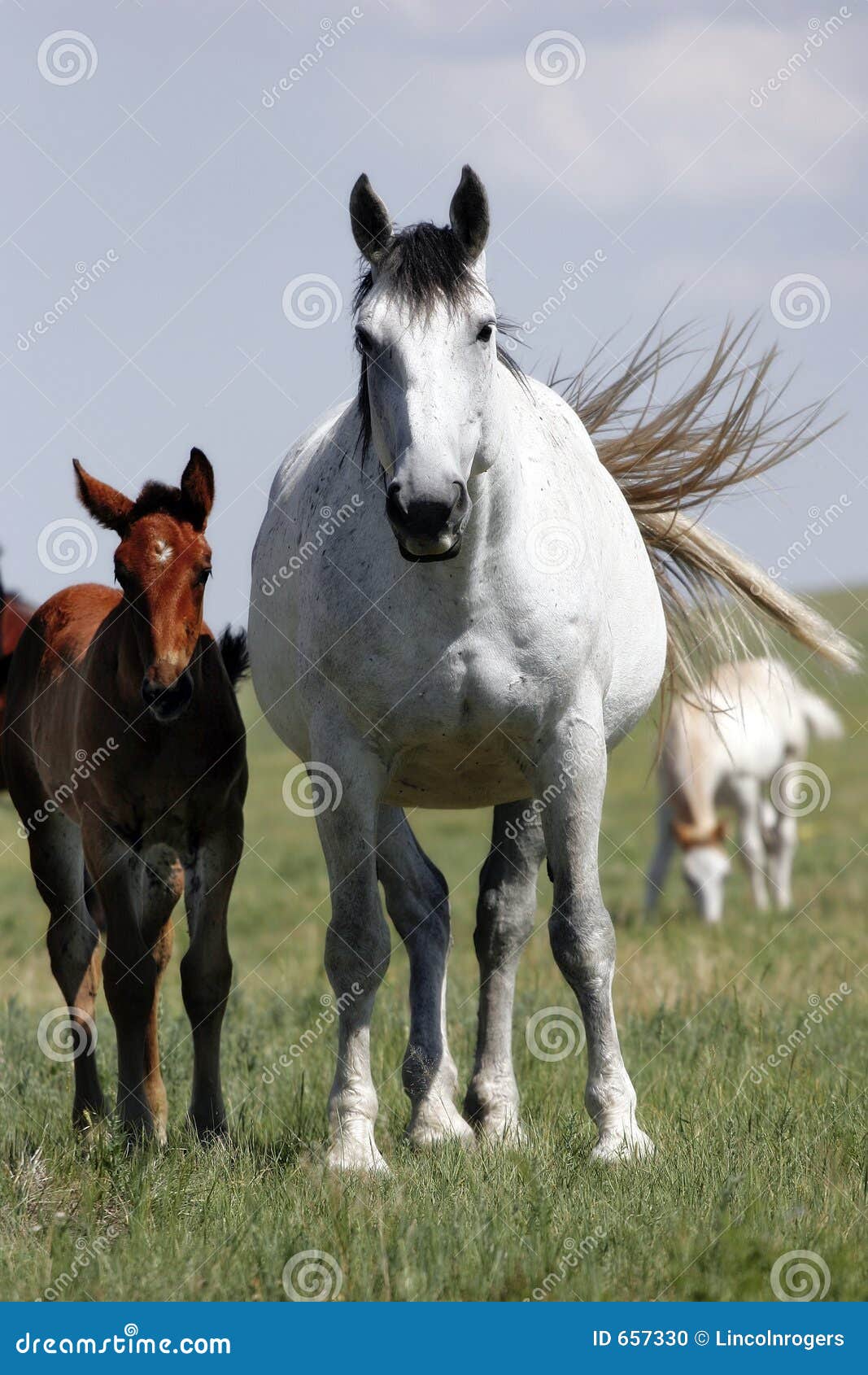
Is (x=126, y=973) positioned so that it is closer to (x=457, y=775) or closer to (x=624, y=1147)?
(x=457, y=775)

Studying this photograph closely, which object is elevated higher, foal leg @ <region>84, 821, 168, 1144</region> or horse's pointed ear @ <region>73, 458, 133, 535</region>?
horse's pointed ear @ <region>73, 458, 133, 535</region>

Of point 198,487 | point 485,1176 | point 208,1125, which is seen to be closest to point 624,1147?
point 485,1176

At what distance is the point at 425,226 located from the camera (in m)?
4.04

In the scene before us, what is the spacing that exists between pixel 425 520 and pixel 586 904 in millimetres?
1431

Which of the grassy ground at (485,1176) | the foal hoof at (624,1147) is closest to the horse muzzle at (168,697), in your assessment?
the grassy ground at (485,1176)

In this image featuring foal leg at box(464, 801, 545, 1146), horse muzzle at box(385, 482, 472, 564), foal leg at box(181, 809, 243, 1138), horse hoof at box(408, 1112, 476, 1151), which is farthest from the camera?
foal leg at box(464, 801, 545, 1146)

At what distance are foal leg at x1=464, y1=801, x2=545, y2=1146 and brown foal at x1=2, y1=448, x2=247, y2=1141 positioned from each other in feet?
2.83

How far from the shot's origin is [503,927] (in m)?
5.14

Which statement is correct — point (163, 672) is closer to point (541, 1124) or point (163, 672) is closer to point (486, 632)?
point (486, 632)

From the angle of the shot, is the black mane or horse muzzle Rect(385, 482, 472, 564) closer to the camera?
horse muzzle Rect(385, 482, 472, 564)

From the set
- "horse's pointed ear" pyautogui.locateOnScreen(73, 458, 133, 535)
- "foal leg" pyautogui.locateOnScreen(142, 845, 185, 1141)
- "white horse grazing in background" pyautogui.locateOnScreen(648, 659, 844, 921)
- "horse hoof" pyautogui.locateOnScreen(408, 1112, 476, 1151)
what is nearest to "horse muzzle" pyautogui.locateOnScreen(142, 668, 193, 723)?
"horse's pointed ear" pyautogui.locateOnScreen(73, 458, 133, 535)

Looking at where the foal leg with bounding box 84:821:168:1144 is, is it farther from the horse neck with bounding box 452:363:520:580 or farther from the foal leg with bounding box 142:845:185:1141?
the horse neck with bounding box 452:363:520:580

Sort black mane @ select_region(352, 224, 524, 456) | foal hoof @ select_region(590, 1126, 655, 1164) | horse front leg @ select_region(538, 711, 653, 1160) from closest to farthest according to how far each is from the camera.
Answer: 1. black mane @ select_region(352, 224, 524, 456)
2. foal hoof @ select_region(590, 1126, 655, 1164)
3. horse front leg @ select_region(538, 711, 653, 1160)

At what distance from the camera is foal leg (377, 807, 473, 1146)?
4836 mm
